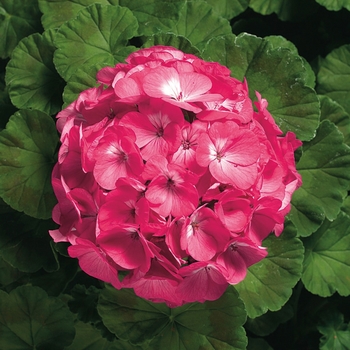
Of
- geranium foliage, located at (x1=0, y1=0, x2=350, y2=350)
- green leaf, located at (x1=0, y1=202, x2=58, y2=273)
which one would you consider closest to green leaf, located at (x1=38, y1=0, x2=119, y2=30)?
geranium foliage, located at (x1=0, y1=0, x2=350, y2=350)

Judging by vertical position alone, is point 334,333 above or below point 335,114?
below

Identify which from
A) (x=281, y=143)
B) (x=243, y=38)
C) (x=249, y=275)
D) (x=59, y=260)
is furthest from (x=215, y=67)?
(x=59, y=260)

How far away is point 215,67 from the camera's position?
0.94 metres

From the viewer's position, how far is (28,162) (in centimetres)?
119

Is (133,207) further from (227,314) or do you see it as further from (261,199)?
(227,314)

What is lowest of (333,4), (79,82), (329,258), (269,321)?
(269,321)

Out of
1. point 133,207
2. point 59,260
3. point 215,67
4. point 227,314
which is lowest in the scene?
point 59,260

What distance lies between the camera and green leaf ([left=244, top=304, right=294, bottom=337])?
155 cm

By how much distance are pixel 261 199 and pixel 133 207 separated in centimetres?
20

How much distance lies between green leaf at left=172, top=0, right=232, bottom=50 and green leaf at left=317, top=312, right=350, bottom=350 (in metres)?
0.87

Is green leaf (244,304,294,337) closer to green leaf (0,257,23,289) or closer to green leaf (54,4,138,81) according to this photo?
green leaf (0,257,23,289)

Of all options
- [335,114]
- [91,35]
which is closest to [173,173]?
[91,35]

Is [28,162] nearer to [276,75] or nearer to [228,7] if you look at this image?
[276,75]

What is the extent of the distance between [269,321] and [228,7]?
92 centimetres
